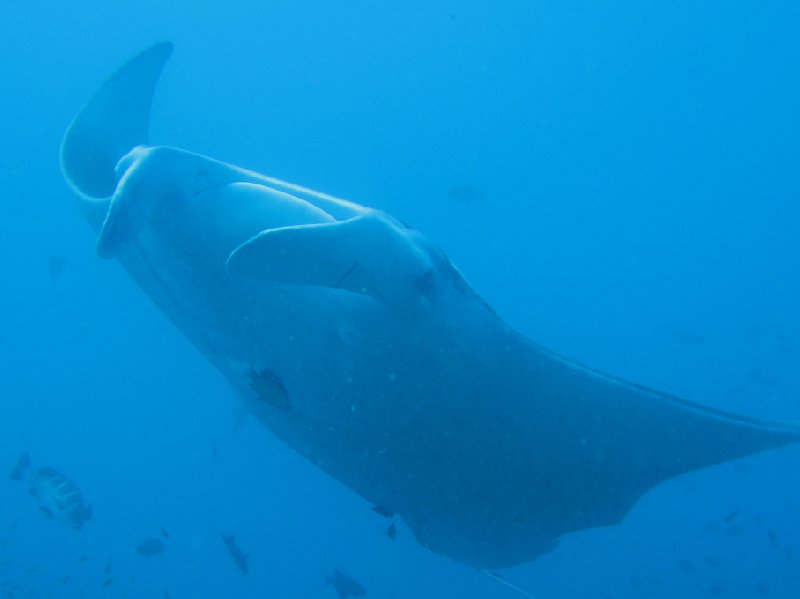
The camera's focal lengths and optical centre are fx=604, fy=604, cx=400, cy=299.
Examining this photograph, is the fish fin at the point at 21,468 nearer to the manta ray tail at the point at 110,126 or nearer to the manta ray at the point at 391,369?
the manta ray tail at the point at 110,126

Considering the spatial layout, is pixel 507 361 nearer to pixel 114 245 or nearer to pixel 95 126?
pixel 114 245

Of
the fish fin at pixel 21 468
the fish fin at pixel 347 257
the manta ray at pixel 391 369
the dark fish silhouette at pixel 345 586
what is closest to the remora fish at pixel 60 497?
the fish fin at pixel 21 468

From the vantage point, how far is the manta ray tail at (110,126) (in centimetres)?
343

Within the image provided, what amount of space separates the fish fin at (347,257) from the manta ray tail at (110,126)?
127 centimetres

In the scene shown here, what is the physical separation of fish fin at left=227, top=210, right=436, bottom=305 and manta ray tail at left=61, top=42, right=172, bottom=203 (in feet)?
4.15

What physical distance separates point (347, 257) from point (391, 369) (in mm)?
607

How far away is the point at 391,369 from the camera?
8.40 ft

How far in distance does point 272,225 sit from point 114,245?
25.2 inches

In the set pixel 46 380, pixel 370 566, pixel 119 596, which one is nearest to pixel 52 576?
pixel 119 596

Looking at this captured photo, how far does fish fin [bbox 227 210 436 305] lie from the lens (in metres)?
2.14

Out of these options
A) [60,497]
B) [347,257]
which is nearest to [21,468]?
[60,497]

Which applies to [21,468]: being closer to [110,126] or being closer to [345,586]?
[345,586]

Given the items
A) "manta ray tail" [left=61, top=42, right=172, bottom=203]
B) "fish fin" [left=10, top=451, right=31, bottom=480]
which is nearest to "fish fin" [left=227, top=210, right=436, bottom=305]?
"manta ray tail" [left=61, top=42, right=172, bottom=203]

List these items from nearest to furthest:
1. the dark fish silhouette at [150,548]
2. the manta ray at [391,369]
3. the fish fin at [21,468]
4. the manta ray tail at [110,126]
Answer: the manta ray at [391,369] < the manta ray tail at [110,126] < the fish fin at [21,468] < the dark fish silhouette at [150,548]
